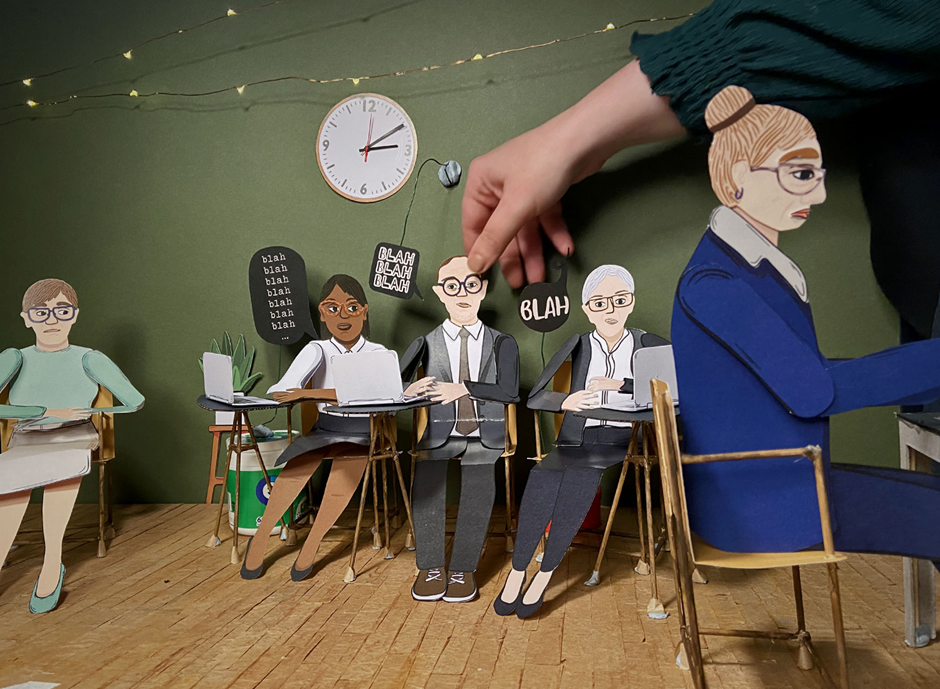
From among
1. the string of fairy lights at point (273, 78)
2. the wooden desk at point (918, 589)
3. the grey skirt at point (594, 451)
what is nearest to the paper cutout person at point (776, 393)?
the wooden desk at point (918, 589)

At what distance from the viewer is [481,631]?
2.26 meters

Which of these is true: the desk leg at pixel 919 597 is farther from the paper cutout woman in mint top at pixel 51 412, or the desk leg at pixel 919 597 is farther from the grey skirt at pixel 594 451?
the paper cutout woman in mint top at pixel 51 412

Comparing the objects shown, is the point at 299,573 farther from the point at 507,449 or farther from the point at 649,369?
the point at 649,369

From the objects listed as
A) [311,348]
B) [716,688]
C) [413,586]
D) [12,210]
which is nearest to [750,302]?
A: [716,688]

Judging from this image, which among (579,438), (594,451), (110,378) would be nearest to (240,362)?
(110,378)

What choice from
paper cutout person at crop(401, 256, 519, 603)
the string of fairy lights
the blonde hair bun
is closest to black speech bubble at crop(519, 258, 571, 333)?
paper cutout person at crop(401, 256, 519, 603)

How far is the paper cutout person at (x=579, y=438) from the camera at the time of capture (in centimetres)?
245

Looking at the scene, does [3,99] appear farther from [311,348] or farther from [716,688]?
[716,688]

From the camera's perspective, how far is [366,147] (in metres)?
3.99

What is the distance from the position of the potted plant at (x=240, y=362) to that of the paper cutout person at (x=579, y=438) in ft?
6.43

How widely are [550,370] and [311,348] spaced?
122 centimetres

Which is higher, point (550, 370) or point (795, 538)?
point (550, 370)

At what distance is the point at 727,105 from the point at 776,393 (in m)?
0.86

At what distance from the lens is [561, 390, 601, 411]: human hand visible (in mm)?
2730
